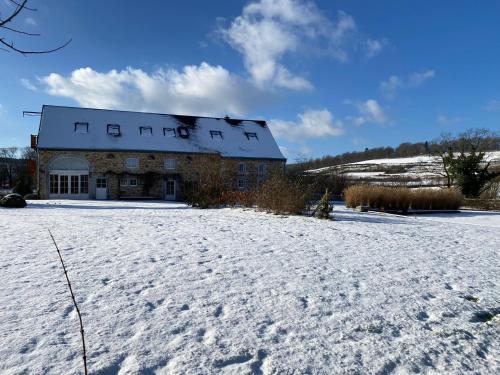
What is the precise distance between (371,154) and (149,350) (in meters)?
80.6

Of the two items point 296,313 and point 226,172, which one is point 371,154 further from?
point 296,313

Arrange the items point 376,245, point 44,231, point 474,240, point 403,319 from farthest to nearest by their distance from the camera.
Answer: point 474,240 → point 44,231 → point 376,245 → point 403,319

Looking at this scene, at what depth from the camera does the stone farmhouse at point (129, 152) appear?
23.3 meters

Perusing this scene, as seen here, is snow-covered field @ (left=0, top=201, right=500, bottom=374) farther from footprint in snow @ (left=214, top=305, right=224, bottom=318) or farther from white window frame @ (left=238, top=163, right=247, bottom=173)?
white window frame @ (left=238, top=163, right=247, bottom=173)

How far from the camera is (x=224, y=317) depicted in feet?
9.71

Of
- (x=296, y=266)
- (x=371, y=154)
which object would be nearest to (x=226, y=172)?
(x=296, y=266)

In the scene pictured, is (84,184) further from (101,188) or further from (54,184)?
(54,184)

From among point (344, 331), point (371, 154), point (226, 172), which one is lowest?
point (344, 331)

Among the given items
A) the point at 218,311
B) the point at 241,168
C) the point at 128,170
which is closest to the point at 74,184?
the point at 128,170

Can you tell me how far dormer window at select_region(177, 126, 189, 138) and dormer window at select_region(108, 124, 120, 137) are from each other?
4.35m

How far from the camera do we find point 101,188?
Answer: 78.6 ft

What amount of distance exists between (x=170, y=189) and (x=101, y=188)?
458 centimetres

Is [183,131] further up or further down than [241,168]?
further up

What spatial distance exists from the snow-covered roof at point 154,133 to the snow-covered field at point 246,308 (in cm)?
1986
